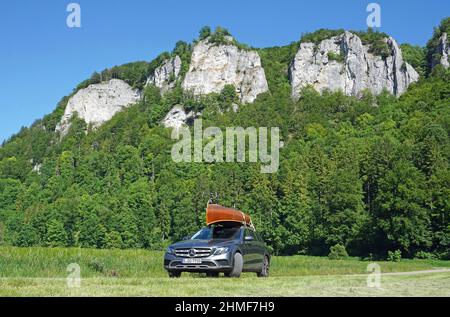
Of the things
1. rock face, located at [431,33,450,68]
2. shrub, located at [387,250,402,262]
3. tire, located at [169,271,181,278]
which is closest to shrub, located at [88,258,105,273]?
tire, located at [169,271,181,278]

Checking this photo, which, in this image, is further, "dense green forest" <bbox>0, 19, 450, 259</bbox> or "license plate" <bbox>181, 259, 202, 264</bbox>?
"dense green forest" <bbox>0, 19, 450, 259</bbox>

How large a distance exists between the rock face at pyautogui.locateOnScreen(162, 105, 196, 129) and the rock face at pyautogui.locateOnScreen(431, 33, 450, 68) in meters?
77.9

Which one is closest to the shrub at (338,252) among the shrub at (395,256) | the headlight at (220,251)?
the shrub at (395,256)

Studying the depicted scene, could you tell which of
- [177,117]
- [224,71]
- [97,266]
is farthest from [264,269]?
[224,71]

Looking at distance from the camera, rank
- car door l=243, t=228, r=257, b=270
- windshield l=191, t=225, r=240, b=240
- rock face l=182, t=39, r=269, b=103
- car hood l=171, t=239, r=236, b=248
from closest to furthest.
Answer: car hood l=171, t=239, r=236, b=248, car door l=243, t=228, r=257, b=270, windshield l=191, t=225, r=240, b=240, rock face l=182, t=39, r=269, b=103

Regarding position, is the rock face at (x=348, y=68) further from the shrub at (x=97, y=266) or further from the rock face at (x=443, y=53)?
the shrub at (x=97, y=266)

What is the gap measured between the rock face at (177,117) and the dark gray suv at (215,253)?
154m

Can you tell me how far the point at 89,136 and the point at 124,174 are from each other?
4574 centimetres

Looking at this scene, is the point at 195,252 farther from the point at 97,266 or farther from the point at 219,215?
the point at 97,266

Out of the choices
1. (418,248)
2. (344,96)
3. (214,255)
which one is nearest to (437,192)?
(418,248)

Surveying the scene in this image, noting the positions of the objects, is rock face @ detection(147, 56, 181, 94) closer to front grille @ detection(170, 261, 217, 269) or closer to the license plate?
front grille @ detection(170, 261, 217, 269)

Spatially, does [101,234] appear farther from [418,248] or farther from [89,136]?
[89,136]

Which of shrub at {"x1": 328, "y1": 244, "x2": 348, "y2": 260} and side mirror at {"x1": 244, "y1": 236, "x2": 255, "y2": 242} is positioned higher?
side mirror at {"x1": 244, "y1": 236, "x2": 255, "y2": 242}

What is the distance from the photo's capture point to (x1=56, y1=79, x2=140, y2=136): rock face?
620ft
